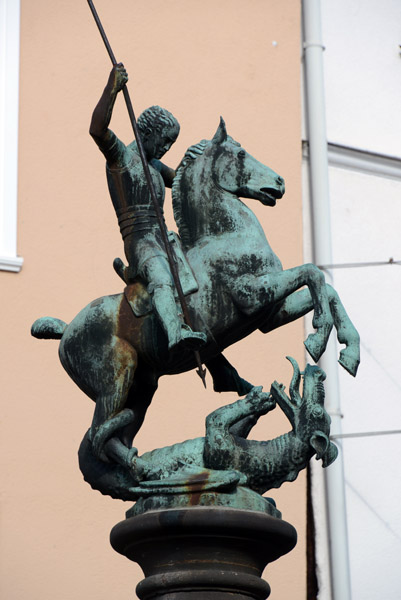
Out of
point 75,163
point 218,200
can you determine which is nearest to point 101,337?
point 218,200

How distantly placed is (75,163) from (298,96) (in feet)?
4.65

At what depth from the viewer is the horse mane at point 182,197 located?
4.73 metres

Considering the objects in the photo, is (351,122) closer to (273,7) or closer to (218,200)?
(273,7)

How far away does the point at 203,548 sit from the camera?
4344mm

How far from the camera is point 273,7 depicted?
829 cm

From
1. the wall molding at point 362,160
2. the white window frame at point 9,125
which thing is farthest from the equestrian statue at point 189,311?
the wall molding at point 362,160

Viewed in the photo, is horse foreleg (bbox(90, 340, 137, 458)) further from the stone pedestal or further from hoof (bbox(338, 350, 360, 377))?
hoof (bbox(338, 350, 360, 377))

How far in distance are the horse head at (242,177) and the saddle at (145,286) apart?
0.82 ft

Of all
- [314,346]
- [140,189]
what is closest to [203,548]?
[314,346]

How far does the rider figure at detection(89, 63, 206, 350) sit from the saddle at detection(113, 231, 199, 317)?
0.12ft

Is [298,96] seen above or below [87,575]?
above

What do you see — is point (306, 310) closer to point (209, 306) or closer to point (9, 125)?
point (209, 306)

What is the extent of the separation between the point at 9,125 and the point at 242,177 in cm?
316

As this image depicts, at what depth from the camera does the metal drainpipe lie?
290 inches
